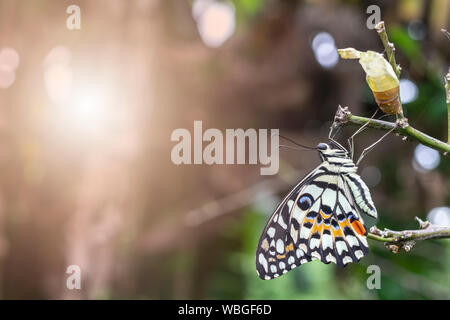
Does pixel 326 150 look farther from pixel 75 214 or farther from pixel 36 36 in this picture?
pixel 36 36

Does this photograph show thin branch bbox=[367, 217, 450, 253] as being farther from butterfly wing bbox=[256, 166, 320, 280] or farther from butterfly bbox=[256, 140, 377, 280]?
butterfly wing bbox=[256, 166, 320, 280]

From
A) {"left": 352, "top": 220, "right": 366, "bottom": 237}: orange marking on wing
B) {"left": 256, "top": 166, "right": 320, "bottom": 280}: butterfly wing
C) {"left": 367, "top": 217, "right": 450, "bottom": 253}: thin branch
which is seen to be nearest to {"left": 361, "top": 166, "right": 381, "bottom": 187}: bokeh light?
{"left": 256, "top": 166, "right": 320, "bottom": 280}: butterfly wing

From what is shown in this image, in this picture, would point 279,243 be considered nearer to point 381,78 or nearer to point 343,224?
point 343,224

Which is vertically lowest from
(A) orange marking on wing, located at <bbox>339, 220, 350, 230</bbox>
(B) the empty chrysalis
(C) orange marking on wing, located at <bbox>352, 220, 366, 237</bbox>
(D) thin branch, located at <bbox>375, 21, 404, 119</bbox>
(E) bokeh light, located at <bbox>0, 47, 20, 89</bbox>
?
(C) orange marking on wing, located at <bbox>352, 220, 366, 237</bbox>

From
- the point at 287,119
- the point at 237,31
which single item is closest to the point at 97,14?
the point at 237,31

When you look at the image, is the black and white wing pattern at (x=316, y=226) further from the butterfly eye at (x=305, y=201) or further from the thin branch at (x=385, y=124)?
the thin branch at (x=385, y=124)

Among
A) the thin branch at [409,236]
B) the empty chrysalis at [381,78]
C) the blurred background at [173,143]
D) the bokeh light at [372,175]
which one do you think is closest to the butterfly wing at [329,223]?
the thin branch at [409,236]

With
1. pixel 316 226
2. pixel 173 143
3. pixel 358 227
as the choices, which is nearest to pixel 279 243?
pixel 316 226
